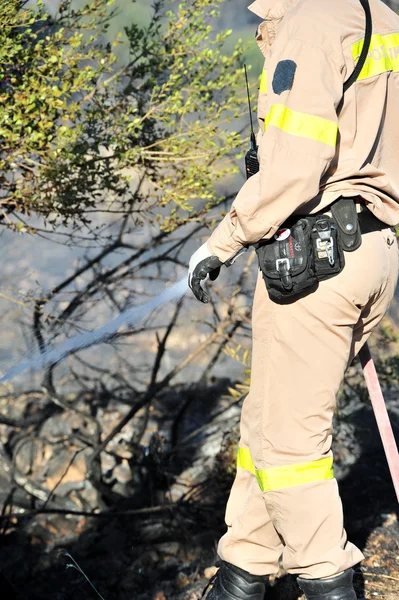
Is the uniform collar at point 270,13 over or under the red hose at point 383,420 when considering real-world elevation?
over

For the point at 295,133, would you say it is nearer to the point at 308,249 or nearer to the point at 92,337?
the point at 308,249

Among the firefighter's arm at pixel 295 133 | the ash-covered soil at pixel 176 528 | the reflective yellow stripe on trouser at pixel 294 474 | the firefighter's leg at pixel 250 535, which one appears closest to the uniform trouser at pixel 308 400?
the reflective yellow stripe on trouser at pixel 294 474

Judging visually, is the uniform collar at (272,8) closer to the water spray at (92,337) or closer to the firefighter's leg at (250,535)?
the firefighter's leg at (250,535)

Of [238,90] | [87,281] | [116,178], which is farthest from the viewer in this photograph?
[87,281]

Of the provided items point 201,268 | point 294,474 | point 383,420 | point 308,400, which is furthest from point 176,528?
point 201,268

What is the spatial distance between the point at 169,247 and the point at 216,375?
1.17 metres

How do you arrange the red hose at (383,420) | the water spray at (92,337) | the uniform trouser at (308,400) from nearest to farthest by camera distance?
the uniform trouser at (308,400) → the red hose at (383,420) → the water spray at (92,337)

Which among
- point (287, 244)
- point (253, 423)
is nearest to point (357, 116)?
point (287, 244)

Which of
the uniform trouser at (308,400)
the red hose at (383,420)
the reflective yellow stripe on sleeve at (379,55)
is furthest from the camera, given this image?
the red hose at (383,420)

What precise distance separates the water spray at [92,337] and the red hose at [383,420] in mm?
1246

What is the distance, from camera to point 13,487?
13.9 feet

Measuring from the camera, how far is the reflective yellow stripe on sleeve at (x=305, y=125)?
189 centimetres

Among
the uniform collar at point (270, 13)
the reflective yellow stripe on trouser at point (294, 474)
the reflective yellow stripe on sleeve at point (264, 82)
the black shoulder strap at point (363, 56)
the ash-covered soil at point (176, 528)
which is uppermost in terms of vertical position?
the uniform collar at point (270, 13)

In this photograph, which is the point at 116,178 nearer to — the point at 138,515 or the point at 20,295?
the point at 20,295
